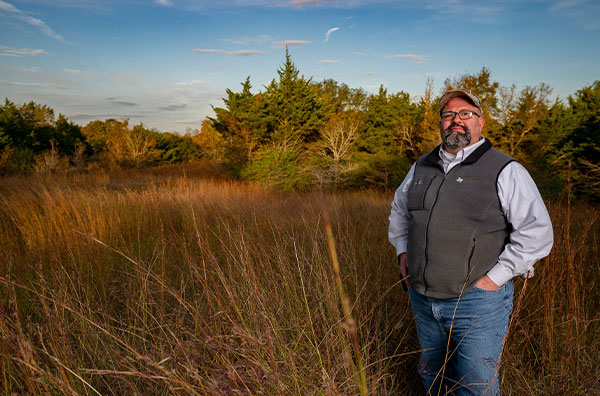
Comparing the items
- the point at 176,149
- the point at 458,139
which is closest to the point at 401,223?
the point at 458,139

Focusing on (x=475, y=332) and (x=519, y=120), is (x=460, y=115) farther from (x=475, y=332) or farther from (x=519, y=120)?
(x=519, y=120)

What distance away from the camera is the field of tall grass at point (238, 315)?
1598 mm

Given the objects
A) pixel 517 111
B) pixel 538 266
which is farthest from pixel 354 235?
pixel 517 111

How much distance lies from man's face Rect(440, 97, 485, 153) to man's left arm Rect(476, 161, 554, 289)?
26 cm

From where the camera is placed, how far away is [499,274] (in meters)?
1.70

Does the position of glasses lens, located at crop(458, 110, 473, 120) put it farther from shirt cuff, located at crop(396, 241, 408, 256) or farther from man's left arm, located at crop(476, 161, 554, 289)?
shirt cuff, located at crop(396, 241, 408, 256)

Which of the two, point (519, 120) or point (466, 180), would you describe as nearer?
point (466, 180)

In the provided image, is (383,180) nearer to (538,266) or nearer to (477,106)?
(538,266)

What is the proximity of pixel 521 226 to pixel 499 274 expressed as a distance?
26 centimetres

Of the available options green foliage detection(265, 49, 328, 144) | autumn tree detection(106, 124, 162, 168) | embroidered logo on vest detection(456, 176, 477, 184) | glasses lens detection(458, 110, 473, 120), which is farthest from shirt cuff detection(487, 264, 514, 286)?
autumn tree detection(106, 124, 162, 168)

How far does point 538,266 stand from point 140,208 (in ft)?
21.3

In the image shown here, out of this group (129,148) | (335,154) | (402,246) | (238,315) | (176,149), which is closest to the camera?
(238,315)

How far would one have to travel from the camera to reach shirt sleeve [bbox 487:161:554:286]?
1654mm

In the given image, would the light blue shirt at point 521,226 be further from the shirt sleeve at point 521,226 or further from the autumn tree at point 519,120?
the autumn tree at point 519,120
